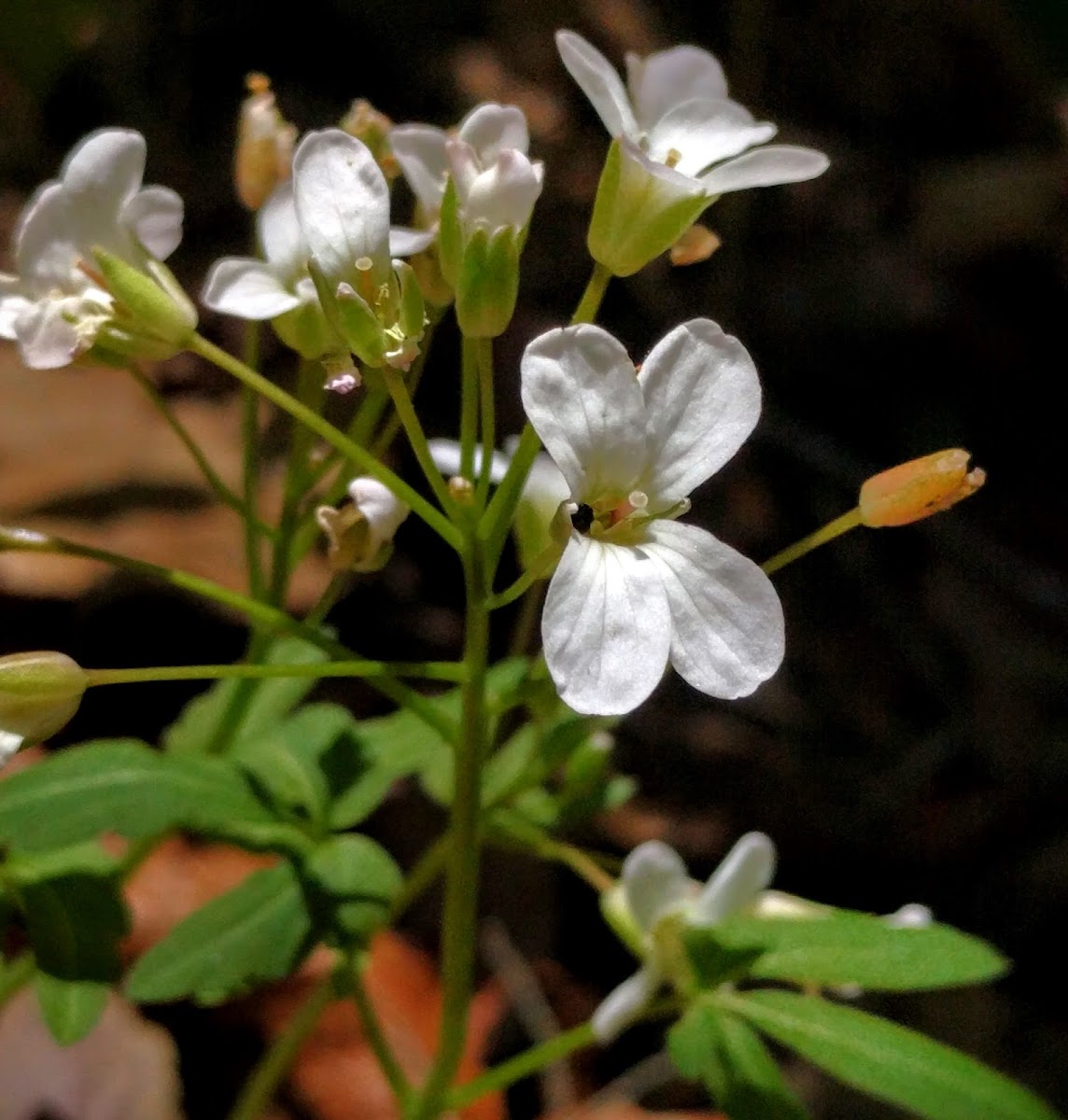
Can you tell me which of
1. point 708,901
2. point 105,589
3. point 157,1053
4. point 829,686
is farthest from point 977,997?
point 105,589

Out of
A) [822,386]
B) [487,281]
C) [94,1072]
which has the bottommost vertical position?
[94,1072]

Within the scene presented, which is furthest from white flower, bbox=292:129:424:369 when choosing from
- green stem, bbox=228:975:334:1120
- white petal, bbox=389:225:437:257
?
green stem, bbox=228:975:334:1120

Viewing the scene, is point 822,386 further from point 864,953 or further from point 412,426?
point 412,426

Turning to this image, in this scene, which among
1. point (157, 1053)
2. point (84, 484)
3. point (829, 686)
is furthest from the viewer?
point (829, 686)

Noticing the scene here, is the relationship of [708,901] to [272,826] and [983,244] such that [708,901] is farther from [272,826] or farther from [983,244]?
[983,244]

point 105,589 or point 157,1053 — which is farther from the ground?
point 105,589

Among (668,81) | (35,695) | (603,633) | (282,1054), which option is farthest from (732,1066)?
(668,81)
